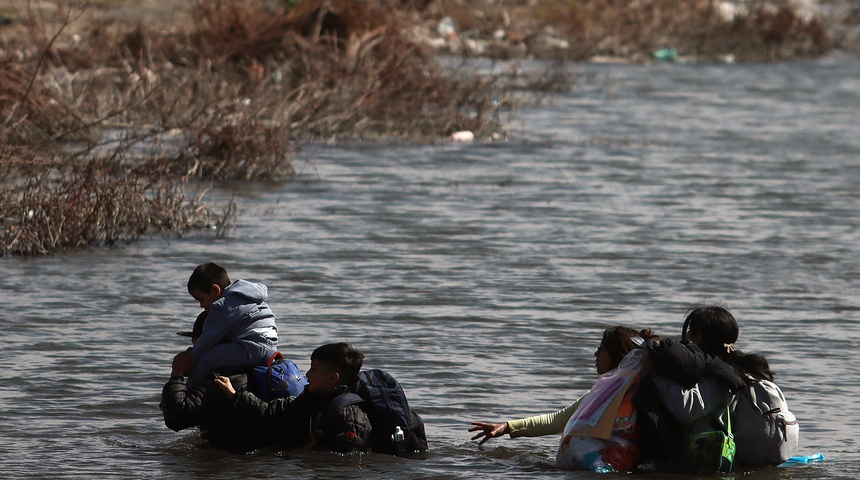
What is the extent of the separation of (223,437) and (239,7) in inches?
644

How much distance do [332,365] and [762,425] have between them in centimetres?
183

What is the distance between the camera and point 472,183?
17359mm

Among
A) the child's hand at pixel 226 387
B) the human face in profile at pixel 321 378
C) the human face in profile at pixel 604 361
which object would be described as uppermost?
the human face in profile at pixel 604 361

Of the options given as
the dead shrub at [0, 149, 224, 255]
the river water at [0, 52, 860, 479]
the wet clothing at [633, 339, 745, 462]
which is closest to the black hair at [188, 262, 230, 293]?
the river water at [0, 52, 860, 479]

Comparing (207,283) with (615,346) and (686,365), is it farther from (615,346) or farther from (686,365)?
(686,365)

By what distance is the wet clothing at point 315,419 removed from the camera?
6.95 m

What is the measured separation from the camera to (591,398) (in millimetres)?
6762

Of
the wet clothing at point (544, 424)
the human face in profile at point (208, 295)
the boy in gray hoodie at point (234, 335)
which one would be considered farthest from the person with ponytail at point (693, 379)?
the human face in profile at point (208, 295)

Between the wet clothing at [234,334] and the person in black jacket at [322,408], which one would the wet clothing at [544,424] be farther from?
the wet clothing at [234,334]

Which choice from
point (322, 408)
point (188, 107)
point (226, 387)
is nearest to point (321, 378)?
point (322, 408)

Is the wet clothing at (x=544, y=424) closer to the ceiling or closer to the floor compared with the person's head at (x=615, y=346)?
closer to the floor

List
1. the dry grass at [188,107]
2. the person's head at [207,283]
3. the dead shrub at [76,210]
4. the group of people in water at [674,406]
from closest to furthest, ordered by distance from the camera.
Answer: the group of people in water at [674,406]
the person's head at [207,283]
the dead shrub at [76,210]
the dry grass at [188,107]

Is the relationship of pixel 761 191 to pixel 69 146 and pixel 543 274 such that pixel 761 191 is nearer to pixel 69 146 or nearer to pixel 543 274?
pixel 543 274

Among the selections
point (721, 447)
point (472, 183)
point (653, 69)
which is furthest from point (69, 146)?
point (653, 69)
